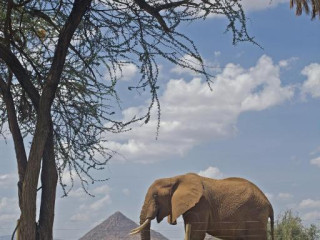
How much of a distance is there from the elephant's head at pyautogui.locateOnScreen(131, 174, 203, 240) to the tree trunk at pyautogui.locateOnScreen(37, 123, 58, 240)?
4.57 metres

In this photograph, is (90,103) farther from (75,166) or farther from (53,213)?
(53,213)

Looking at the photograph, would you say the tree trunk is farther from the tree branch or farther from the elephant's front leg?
the elephant's front leg

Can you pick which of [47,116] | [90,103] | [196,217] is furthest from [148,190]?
[47,116]

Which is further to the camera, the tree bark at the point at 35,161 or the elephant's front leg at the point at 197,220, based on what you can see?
the elephant's front leg at the point at 197,220

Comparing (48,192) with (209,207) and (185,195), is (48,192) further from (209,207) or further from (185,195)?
(209,207)

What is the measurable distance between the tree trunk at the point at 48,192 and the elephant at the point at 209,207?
4554 millimetres

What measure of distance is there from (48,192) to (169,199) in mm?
5225

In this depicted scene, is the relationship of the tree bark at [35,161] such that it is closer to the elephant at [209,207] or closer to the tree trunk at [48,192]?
the tree trunk at [48,192]

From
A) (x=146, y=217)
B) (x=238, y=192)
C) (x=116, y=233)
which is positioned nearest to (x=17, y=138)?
(x=146, y=217)

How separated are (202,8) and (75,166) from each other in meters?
3.20

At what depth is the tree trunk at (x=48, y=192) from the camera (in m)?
9.01

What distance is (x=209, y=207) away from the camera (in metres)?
14.2

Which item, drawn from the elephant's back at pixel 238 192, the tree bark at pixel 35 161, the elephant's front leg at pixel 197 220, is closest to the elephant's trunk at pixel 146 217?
the elephant's front leg at pixel 197 220

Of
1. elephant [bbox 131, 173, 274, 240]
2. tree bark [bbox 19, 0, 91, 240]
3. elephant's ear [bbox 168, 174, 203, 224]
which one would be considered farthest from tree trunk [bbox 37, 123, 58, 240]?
elephant's ear [bbox 168, 174, 203, 224]
